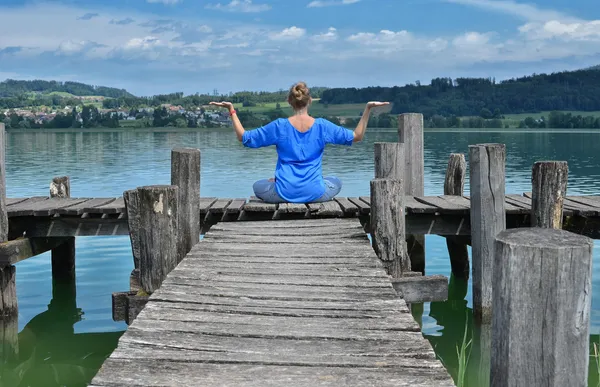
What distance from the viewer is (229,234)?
25.3 feet

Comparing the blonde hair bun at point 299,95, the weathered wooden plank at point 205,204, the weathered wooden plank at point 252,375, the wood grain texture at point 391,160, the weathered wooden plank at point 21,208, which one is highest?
the blonde hair bun at point 299,95

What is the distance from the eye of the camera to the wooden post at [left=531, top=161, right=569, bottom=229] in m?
7.88

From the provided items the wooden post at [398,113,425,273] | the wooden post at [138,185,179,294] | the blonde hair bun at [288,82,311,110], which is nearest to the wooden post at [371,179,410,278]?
the blonde hair bun at [288,82,311,110]

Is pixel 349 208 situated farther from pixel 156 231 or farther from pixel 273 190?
pixel 156 231

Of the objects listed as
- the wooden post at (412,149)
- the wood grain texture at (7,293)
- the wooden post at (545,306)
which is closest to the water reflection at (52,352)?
the wood grain texture at (7,293)

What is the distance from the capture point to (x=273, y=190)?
8.61 m

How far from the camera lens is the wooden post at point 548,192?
7.88 m

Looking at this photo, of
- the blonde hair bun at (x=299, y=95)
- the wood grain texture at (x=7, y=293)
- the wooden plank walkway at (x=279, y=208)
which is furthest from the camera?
the wood grain texture at (x=7, y=293)

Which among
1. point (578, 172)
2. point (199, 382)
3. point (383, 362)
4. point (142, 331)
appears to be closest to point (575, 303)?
point (383, 362)

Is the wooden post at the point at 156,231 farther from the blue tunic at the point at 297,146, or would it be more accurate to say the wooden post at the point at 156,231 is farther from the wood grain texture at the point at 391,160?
the wood grain texture at the point at 391,160

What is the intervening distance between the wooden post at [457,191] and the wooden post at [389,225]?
3.74 m

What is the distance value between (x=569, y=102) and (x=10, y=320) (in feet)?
346

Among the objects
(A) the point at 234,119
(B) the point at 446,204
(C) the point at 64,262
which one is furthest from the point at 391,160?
(C) the point at 64,262

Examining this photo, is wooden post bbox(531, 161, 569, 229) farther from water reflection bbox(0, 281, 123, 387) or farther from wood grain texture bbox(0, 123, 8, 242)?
wood grain texture bbox(0, 123, 8, 242)
